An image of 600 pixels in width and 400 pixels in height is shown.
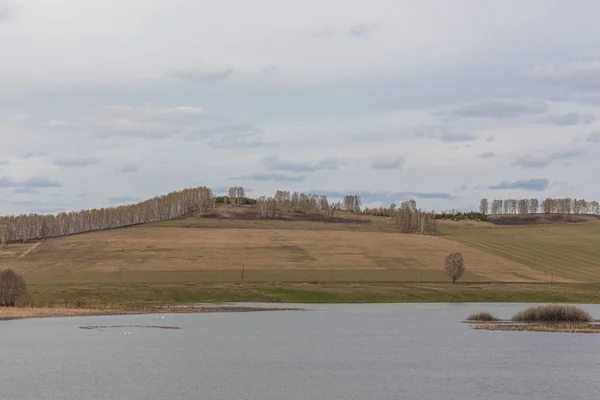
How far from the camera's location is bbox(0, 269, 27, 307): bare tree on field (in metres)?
115

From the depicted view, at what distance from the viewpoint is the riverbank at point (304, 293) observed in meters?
137

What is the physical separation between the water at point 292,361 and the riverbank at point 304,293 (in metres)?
35.1

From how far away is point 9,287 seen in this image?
380 ft

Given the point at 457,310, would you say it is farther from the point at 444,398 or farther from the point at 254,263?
the point at 444,398

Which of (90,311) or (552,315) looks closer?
(552,315)

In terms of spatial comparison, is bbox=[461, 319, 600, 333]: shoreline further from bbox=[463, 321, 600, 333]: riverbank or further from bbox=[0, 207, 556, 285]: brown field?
bbox=[0, 207, 556, 285]: brown field

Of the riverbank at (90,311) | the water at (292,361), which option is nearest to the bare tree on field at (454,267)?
the riverbank at (90,311)

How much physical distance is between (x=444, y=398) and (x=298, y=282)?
370 ft

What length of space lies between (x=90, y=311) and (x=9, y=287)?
13307 millimetres

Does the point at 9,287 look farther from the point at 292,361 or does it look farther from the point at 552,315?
the point at 552,315

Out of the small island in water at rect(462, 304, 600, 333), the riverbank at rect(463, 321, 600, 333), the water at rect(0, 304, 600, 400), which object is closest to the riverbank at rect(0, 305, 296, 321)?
the water at rect(0, 304, 600, 400)

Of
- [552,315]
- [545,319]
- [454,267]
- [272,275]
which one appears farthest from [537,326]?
[272,275]

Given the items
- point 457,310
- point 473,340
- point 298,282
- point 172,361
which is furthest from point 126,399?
point 298,282

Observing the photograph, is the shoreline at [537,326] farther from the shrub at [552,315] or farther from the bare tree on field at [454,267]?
the bare tree on field at [454,267]
